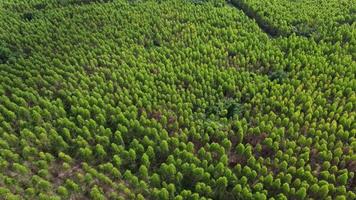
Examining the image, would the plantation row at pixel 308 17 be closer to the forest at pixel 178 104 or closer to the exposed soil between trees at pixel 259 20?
the exposed soil between trees at pixel 259 20

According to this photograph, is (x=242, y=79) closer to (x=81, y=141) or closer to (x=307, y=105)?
(x=307, y=105)

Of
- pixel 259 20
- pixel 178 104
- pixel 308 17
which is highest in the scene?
pixel 308 17

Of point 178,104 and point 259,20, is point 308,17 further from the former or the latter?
point 178,104

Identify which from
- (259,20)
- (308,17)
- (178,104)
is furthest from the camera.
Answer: (259,20)

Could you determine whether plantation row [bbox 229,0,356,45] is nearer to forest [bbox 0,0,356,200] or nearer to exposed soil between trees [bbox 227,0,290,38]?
exposed soil between trees [bbox 227,0,290,38]

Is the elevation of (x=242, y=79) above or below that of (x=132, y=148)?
above

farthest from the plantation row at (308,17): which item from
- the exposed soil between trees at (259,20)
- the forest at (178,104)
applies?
the forest at (178,104)

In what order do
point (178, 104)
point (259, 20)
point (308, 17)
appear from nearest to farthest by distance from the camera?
1. point (178, 104)
2. point (308, 17)
3. point (259, 20)

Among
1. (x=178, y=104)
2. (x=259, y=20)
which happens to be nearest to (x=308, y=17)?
(x=259, y=20)

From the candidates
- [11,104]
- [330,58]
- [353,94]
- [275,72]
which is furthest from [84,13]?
[353,94]
